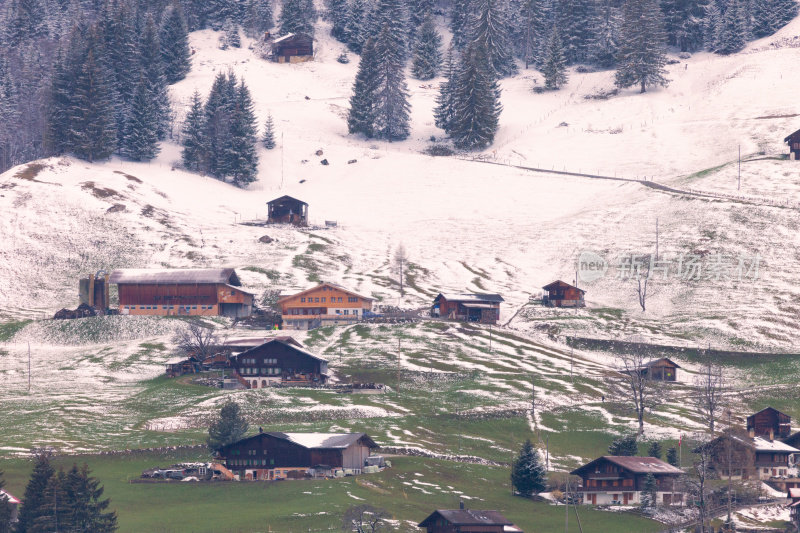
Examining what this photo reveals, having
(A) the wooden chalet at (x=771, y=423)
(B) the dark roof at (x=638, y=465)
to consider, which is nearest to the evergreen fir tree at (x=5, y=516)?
(B) the dark roof at (x=638, y=465)

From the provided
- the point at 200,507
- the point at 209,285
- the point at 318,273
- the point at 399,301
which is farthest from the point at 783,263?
the point at 200,507

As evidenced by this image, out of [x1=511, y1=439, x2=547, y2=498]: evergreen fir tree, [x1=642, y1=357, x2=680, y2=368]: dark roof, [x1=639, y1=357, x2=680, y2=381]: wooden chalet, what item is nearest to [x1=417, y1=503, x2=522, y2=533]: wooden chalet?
[x1=511, y1=439, x2=547, y2=498]: evergreen fir tree

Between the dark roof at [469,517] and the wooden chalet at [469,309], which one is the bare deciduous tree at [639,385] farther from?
the dark roof at [469,517]

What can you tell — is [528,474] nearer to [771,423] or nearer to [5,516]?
[771,423]

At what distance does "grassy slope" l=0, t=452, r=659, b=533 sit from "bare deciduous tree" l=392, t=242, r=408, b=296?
217ft

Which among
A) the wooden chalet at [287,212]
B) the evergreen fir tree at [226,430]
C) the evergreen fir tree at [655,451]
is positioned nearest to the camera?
the evergreen fir tree at [226,430]

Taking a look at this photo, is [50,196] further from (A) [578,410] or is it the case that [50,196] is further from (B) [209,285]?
(A) [578,410]

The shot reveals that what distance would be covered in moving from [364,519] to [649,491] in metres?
25.7

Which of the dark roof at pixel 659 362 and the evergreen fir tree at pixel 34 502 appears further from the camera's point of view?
the dark roof at pixel 659 362

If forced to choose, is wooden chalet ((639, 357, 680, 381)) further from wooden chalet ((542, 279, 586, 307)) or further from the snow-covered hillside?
wooden chalet ((542, 279, 586, 307))

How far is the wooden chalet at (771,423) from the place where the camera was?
118062mm

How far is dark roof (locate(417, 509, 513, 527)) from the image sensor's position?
84.2 meters

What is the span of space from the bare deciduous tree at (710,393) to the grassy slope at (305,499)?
25.0 meters

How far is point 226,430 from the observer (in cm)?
10481
